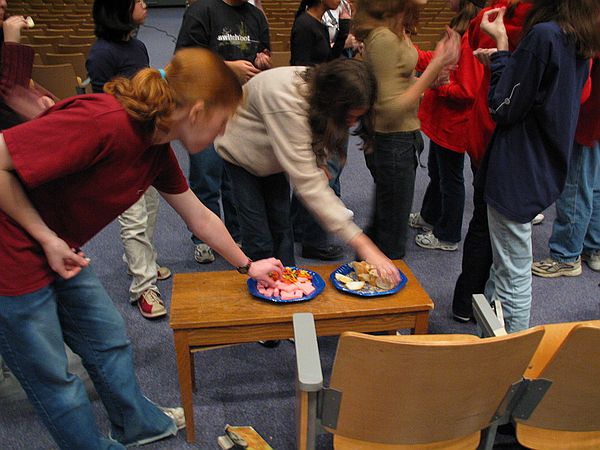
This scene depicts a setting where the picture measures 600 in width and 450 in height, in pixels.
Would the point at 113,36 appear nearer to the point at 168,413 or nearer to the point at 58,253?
the point at 58,253

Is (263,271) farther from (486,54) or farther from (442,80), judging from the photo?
(442,80)

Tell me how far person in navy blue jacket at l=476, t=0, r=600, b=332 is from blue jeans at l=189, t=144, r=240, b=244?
4.32 ft

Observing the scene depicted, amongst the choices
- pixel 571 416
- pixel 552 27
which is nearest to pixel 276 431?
pixel 571 416

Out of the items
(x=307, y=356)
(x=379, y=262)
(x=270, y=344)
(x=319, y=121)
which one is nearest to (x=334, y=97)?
(x=319, y=121)

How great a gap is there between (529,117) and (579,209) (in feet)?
3.79

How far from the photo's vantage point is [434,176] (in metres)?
2.97

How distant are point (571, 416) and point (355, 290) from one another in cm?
68

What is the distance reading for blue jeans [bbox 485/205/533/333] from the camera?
5.93 feet

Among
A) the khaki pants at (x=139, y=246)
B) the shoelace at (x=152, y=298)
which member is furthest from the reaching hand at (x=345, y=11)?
the shoelace at (x=152, y=298)

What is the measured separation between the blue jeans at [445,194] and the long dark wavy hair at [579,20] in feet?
3.66

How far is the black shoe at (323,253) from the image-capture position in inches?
112

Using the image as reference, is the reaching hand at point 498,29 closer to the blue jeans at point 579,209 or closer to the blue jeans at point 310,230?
the blue jeans at point 579,209

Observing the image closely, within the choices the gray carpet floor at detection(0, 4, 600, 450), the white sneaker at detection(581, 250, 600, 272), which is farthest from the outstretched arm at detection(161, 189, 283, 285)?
the white sneaker at detection(581, 250, 600, 272)

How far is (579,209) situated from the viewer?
2.57 meters
